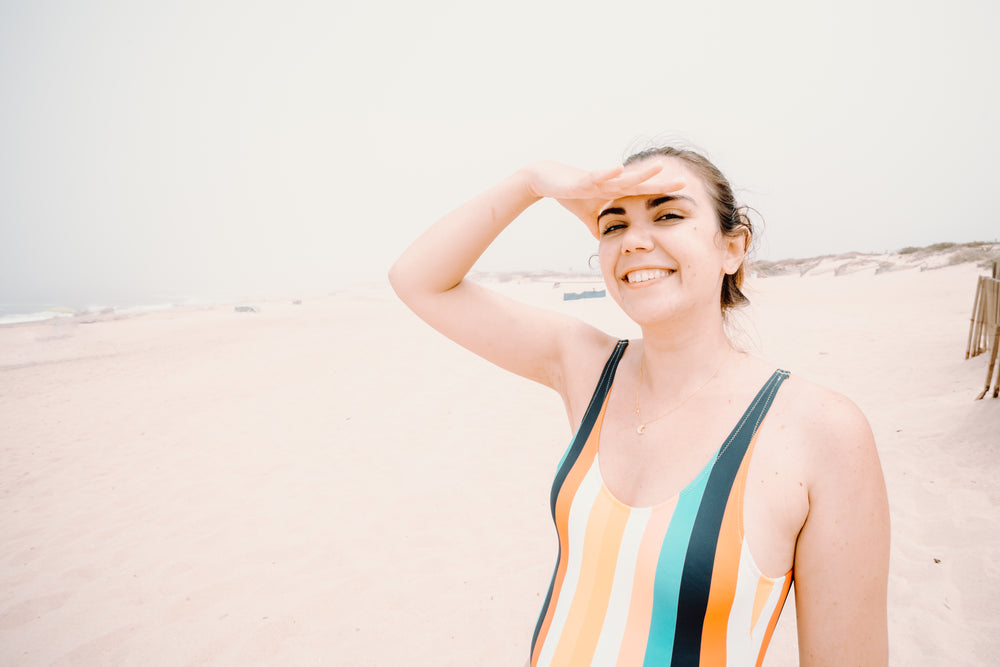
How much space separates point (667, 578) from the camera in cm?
122

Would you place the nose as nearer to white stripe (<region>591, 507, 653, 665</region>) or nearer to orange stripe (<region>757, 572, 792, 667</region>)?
white stripe (<region>591, 507, 653, 665</region>)

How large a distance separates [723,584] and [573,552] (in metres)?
0.45

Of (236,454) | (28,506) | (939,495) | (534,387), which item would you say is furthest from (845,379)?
(28,506)

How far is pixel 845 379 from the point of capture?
7668 mm

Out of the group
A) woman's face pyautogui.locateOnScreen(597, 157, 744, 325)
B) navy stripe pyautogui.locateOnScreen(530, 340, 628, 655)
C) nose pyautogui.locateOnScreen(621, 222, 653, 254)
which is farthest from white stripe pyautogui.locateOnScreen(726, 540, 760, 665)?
nose pyautogui.locateOnScreen(621, 222, 653, 254)

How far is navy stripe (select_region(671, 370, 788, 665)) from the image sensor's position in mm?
1178

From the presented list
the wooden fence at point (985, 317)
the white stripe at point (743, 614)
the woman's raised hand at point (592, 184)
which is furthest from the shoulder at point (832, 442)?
the wooden fence at point (985, 317)

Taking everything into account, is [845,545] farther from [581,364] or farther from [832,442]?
[581,364]

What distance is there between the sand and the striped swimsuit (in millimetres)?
1214

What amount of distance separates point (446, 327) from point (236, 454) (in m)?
6.10

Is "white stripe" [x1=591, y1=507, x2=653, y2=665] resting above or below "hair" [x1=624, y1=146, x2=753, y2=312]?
below

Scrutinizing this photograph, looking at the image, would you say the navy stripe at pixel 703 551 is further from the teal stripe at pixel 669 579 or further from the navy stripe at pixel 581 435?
the navy stripe at pixel 581 435

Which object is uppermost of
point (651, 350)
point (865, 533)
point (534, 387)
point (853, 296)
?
point (651, 350)

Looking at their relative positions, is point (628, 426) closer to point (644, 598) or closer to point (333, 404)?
point (644, 598)
